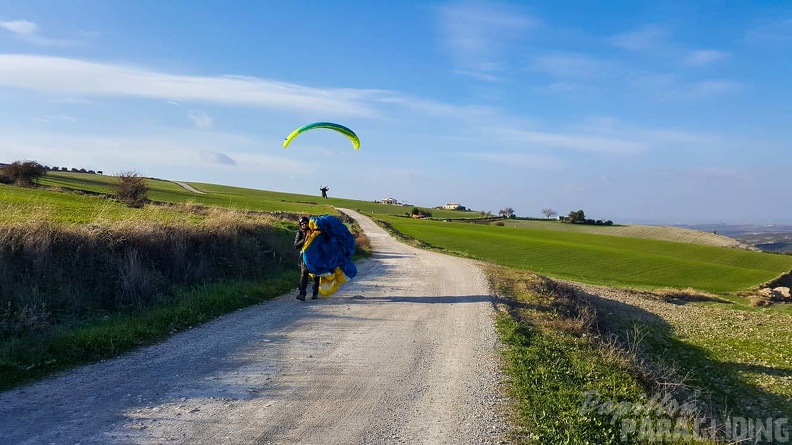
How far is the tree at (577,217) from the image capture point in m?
122

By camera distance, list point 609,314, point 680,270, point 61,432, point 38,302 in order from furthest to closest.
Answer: point 680,270
point 609,314
point 38,302
point 61,432

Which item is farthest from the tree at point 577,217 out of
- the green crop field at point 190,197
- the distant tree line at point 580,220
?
the green crop field at point 190,197

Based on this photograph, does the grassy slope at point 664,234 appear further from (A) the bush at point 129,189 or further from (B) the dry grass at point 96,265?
(B) the dry grass at point 96,265

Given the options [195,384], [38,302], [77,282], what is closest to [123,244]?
[77,282]

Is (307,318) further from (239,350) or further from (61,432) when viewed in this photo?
(61,432)

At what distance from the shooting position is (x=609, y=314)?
19.7 metres

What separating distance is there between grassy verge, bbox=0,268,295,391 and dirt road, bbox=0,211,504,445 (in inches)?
13.3

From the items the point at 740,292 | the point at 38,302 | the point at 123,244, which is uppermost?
the point at 123,244

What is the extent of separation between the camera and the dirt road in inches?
213

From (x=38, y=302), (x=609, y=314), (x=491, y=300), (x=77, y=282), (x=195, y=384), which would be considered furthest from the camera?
(x=609, y=314)

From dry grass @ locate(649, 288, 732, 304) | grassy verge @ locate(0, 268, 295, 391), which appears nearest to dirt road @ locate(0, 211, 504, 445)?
grassy verge @ locate(0, 268, 295, 391)

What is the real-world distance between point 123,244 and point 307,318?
4.73 meters

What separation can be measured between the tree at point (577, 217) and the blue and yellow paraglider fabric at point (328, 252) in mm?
115587

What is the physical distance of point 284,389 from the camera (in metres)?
6.66
